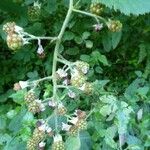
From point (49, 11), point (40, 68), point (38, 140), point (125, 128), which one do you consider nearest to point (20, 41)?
point (38, 140)

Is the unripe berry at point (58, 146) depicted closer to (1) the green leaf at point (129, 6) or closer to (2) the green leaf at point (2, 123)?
(2) the green leaf at point (2, 123)

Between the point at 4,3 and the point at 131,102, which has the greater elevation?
the point at 4,3

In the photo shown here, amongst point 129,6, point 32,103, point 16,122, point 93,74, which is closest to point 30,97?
point 32,103

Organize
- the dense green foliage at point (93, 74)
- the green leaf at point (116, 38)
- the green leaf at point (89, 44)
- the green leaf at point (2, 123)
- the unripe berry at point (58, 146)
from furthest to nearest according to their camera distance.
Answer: the green leaf at point (89, 44)
the green leaf at point (116, 38)
the green leaf at point (2, 123)
the dense green foliage at point (93, 74)
the unripe berry at point (58, 146)

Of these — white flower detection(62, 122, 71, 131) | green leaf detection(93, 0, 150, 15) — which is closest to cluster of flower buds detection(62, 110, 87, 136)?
white flower detection(62, 122, 71, 131)

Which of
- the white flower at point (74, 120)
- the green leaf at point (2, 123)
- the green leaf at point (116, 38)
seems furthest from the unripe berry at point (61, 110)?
the green leaf at point (116, 38)

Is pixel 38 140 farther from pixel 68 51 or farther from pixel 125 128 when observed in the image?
pixel 68 51
